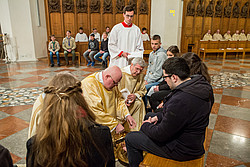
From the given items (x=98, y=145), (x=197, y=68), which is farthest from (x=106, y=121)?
(x=197, y=68)

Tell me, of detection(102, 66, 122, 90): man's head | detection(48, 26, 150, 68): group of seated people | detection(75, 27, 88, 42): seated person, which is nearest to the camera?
detection(102, 66, 122, 90): man's head

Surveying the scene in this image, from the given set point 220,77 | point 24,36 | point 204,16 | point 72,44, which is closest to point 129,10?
point 220,77

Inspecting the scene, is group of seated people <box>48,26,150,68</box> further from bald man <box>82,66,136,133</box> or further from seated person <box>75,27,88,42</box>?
bald man <box>82,66,136,133</box>

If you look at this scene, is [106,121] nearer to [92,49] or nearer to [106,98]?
[106,98]

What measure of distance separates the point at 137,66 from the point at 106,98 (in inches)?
32.4

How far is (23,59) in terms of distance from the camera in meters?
10.3

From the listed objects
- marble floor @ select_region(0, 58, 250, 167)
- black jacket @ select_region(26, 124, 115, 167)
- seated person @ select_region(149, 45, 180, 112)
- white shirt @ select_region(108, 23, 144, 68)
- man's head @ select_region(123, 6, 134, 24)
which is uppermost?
man's head @ select_region(123, 6, 134, 24)

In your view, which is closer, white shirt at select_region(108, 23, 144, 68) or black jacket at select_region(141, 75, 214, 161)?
black jacket at select_region(141, 75, 214, 161)

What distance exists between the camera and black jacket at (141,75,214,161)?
1.58 metres

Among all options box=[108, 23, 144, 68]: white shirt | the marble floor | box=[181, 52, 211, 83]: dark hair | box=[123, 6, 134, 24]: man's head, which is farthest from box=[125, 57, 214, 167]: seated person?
box=[108, 23, 144, 68]: white shirt

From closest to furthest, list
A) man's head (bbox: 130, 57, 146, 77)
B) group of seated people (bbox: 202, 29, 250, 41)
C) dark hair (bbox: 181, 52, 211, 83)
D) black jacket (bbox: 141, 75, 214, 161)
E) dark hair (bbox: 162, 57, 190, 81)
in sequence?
black jacket (bbox: 141, 75, 214, 161) < dark hair (bbox: 162, 57, 190, 81) < dark hair (bbox: 181, 52, 211, 83) < man's head (bbox: 130, 57, 146, 77) < group of seated people (bbox: 202, 29, 250, 41)

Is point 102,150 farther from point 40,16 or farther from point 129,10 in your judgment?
point 40,16

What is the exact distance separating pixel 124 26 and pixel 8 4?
7931 mm

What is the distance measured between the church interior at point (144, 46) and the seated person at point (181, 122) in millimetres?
224
